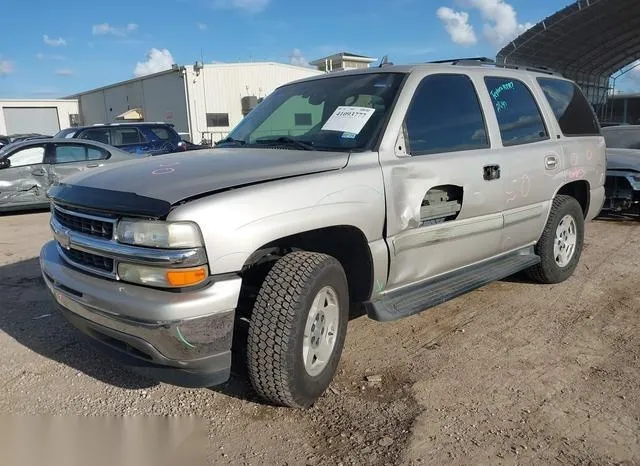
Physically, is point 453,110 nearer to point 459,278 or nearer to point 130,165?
point 459,278

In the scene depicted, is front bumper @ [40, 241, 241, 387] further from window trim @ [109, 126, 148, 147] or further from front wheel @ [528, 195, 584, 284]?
window trim @ [109, 126, 148, 147]

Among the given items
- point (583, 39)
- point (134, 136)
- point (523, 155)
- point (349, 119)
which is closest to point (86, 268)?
point (349, 119)

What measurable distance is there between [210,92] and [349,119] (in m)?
29.0

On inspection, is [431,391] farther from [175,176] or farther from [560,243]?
[560,243]

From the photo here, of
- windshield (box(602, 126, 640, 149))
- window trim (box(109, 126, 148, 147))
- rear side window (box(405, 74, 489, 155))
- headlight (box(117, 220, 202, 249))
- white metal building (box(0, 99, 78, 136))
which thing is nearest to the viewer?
headlight (box(117, 220, 202, 249))

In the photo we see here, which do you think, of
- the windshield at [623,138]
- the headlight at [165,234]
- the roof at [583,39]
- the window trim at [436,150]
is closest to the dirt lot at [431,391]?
the headlight at [165,234]

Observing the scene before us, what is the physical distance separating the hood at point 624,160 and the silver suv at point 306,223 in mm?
4445

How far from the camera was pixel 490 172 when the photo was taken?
4.11 meters

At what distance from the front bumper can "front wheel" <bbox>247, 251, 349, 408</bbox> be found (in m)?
0.21

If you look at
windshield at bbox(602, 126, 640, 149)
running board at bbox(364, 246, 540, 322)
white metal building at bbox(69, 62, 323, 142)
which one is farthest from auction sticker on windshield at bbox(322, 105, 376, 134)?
white metal building at bbox(69, 62, 323, 142)

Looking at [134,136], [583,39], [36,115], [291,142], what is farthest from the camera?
[36,115]

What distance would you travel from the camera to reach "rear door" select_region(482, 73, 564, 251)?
438 centimetres

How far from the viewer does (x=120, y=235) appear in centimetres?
270

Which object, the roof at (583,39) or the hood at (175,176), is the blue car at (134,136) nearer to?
the hood at (175,176)
